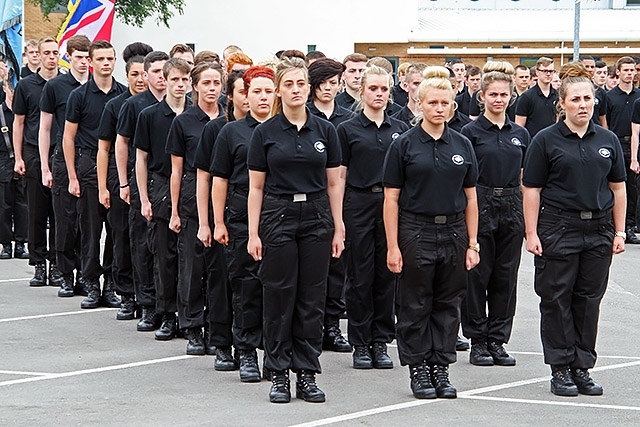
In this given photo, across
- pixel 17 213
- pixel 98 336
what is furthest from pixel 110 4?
pixel 98 336

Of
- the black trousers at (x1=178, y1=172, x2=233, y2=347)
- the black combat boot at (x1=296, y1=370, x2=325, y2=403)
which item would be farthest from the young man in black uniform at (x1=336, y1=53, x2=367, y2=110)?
the black combat boot at (x1=296, y1=370, x2=325, y2=403)

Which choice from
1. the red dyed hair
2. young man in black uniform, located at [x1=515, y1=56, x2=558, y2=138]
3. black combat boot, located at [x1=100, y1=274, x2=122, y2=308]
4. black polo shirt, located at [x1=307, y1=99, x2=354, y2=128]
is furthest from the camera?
young man in black uniform, located at [x1=515, y1=56, x2=558, y2=138]

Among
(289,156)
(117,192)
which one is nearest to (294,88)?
(289,156)

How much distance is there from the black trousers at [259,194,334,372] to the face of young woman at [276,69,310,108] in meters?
0.63

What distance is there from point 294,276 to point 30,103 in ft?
21.7

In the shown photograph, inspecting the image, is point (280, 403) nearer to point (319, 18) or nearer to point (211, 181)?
point (211, 181)

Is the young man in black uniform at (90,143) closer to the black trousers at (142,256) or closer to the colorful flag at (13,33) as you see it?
the black trousers at (142,256)

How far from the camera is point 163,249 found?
10.6m

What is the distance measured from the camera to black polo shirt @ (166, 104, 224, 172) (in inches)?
391

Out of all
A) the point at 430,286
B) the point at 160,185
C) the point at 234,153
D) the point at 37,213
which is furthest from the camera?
the point at 37,213

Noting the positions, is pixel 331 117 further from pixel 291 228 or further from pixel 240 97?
pixel 291 228

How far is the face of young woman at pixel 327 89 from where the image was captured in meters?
9.98

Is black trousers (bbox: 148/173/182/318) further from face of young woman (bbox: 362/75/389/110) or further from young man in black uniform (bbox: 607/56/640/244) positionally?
young man in black uniform (bbox: 607/56/640/244)

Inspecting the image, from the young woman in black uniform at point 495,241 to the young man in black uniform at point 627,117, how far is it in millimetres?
7582
